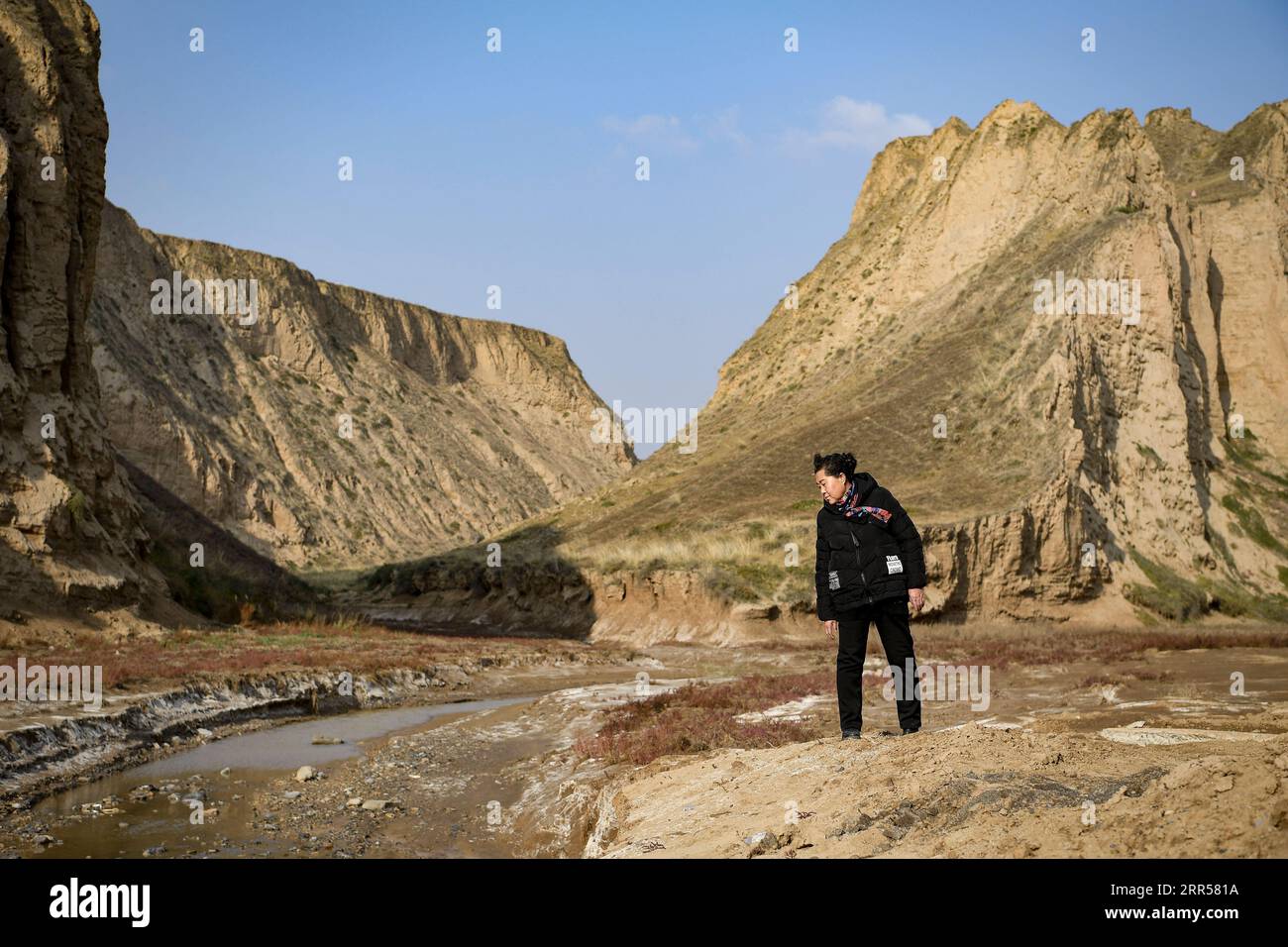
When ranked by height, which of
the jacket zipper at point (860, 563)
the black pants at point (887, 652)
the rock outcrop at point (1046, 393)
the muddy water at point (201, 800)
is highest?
the rock outcrop at point (1046, 393)

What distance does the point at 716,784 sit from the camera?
25.3ft

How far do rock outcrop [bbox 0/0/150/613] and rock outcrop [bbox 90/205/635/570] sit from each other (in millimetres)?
31401

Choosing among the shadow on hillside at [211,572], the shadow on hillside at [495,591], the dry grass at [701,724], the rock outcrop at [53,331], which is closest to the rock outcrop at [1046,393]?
the shadow on hillside at [495,591]

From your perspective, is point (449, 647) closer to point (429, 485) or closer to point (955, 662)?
point (955, 662)

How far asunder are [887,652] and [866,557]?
2.36ft

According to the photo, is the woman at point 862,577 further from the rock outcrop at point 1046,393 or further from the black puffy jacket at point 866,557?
the rock outcrop at point 1046,393

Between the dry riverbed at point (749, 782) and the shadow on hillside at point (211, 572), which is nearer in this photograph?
the dry riverbed at point (749, 782)

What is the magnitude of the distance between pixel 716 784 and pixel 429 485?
71549 mm

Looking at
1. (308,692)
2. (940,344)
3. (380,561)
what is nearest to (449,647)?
(308,692)

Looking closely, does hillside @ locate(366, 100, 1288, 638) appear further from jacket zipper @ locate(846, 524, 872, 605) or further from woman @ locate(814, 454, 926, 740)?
jacket zipper @ locate(846, 524, 872, 605)

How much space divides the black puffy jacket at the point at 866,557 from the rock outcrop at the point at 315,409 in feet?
179

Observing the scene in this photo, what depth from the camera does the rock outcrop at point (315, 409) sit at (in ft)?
195

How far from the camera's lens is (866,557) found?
7973 mm

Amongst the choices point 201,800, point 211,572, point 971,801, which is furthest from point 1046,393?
point 971,801
